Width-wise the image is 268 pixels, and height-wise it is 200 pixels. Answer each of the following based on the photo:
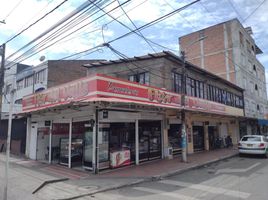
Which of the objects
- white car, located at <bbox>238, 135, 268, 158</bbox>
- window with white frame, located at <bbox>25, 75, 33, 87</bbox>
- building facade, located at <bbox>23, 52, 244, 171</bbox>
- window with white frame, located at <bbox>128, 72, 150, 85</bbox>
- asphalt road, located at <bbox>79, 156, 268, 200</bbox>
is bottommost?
asphalt road, located at <bbox>79, 156, 268, 200</bbox>

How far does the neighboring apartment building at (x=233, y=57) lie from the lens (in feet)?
108

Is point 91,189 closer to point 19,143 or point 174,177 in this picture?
point 174,177

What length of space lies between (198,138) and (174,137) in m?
4.27

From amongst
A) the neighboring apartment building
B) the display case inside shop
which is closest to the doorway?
the neighboring apartment building

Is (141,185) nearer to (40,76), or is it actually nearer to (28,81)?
(40,76)

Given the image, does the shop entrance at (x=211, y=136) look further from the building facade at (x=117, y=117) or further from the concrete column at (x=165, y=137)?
the concrete column at (x=165, y=137)

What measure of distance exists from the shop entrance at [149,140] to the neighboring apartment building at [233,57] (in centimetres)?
1934

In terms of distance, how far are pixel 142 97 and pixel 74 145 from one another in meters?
4.67

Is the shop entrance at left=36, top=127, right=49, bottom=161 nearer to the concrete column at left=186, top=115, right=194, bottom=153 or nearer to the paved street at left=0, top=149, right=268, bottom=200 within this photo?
the paved street at left=0, top=149, right=268, bottom=200

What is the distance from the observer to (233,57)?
32.8 m

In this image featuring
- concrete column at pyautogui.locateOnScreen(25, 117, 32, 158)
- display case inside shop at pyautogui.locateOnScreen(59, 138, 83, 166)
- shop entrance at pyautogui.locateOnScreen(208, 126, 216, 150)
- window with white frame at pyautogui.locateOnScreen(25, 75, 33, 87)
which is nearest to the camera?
display case inside shop at pyautogui.locateOnScreen(59, 138, 83, 166)

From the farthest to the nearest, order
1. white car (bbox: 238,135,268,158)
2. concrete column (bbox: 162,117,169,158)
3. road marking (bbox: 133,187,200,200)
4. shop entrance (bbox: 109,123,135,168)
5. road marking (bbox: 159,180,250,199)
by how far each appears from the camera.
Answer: white car (bbox: 238,135,268,158)
concrete column (bbox: 162,117,169,158)
shop entrance (bbox: 109,123,135,168)
road marking (bbox: 159,180,250,199)
road marking (bbox: 133,187,200,200)

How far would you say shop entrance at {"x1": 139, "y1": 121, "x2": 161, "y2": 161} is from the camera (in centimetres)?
1355

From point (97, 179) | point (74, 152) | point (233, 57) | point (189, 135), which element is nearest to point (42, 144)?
point (74, 152)
